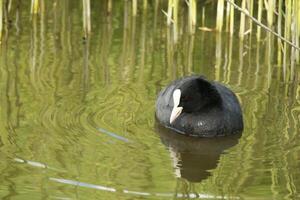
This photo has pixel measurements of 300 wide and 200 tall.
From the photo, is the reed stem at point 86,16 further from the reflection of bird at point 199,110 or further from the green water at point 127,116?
the reflection of bird at point 199,110

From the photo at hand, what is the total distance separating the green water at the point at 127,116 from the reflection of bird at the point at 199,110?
0.10 metres

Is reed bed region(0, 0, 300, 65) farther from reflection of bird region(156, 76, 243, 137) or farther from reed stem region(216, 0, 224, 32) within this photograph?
reflection of bird region(156, 76, 243, 137)

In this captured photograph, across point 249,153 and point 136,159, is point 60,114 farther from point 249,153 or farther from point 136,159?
point 249,153

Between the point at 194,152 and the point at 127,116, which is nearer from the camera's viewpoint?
the point at 194,152

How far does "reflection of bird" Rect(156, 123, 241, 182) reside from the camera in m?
5.22

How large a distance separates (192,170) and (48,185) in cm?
89

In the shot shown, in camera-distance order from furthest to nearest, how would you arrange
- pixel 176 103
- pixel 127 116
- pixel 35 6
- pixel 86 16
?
pixel 35 6, pixel 86 16, pixel 127 116, pixel 176 103

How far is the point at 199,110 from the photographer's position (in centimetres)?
608

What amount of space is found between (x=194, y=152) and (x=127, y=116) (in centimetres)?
60

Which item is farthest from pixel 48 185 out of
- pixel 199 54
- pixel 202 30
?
pixel 202 30

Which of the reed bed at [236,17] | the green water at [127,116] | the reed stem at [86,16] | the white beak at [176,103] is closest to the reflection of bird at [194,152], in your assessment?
the green water at [127,116]

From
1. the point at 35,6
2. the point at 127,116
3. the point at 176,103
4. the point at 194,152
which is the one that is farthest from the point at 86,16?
the point at 194,152

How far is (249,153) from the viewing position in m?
5.44

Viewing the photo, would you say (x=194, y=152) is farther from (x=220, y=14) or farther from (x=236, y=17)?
(x=236, y=17)
